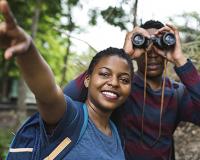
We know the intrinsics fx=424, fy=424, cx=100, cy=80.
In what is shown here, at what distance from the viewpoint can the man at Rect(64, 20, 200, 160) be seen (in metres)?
3.28

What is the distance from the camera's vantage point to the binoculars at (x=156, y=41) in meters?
3.43

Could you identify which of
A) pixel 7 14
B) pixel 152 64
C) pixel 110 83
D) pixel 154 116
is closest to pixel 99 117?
pixel 110 83

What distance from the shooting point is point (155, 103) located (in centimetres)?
336

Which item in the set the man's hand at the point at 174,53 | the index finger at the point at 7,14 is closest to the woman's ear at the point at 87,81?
the man's hand at the point at 174,53

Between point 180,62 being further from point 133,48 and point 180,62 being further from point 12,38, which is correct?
point 12,38

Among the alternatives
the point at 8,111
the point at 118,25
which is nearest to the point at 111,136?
the point at 118,25

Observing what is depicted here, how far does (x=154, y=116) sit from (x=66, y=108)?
107 centimetres

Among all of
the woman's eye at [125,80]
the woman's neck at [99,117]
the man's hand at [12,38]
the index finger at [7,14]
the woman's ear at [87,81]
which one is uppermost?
the index finger at [7,14]

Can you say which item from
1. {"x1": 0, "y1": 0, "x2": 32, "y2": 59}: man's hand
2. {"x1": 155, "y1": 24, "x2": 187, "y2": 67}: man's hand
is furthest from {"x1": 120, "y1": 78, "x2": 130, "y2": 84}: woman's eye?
{"x1": 0, "y1": 0, "x2": 32, "y2": 59}: man's hand

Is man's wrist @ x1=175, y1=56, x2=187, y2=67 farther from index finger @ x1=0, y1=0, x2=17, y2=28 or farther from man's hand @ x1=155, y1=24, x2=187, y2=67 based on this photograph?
index finger @ x1=0, y1=0, x2=17, y2=28

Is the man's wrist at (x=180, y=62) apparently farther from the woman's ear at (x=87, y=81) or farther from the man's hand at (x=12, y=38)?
the man's hand at (x=12, y=38)

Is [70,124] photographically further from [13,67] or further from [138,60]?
[13,67]

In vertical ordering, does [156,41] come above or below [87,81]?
above

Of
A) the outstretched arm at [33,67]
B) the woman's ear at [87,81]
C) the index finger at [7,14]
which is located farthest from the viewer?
the woman's ear at [87,81]
